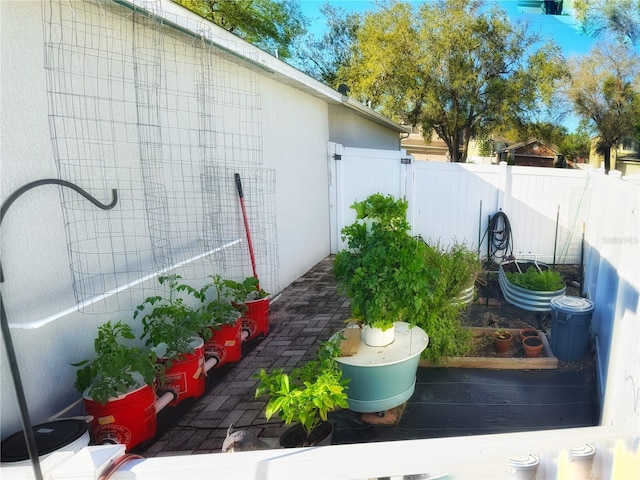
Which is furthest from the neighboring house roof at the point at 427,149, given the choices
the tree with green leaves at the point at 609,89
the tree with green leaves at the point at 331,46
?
the tree with green leaves at the point at 609,89

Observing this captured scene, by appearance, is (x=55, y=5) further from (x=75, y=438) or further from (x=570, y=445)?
(x=570, y=445)

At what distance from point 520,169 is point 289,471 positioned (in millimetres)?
6198

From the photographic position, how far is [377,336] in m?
2.50

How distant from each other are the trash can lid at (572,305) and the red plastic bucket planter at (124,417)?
3.20 meters

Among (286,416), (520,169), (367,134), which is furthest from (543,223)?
(286,416)

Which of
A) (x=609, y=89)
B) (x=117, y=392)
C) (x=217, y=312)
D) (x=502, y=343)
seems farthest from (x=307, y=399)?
(x=609, y=89)

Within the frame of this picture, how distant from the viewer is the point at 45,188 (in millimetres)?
2119

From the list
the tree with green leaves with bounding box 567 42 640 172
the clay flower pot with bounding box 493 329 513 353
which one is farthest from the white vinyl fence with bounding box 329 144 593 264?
the tree with green leaves with bounding box 567 42 640 172

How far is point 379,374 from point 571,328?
1922mm

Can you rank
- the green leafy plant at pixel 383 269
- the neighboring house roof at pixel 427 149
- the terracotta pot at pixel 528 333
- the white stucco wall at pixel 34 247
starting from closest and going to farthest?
the white stucco wall at pixel 34 247
the green leafy plant at pixel 383 269
the terracotta pot at pixel 528 333
the neighboring house roof at pixel 427 149

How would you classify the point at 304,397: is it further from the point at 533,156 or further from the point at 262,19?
the point at 533,156

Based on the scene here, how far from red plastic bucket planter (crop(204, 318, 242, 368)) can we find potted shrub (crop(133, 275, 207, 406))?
0.32 meters

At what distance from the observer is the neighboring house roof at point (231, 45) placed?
2.67 meters

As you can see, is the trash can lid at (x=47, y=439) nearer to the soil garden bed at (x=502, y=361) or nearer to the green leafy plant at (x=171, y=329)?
the green leafy plant at (x=171, y=329)
